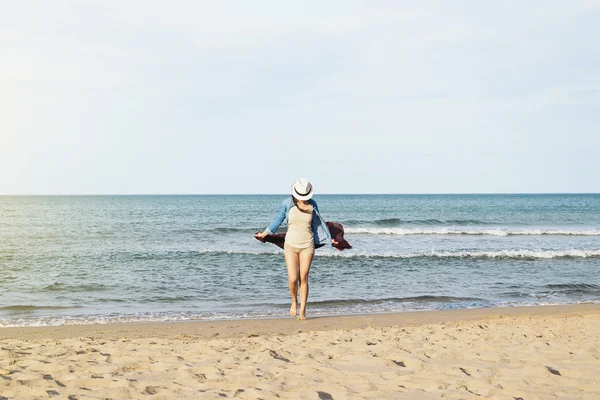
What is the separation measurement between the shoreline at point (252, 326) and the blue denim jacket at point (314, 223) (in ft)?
4.65

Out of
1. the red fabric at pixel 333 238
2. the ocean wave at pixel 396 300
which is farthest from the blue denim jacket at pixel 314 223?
the ocean wave at pixel 396 300

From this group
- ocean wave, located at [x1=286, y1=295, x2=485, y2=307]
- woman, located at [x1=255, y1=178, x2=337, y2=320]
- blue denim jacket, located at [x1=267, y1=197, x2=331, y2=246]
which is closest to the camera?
woman, located at [x1=255, y1=178, x2=337, y2=320]

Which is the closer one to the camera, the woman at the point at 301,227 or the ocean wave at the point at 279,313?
the woman at the point at 301,227

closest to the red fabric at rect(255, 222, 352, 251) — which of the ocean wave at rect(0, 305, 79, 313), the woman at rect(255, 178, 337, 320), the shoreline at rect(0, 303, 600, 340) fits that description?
the woman at rect(255, 178, 337, 320)

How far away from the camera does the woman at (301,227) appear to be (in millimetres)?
7531

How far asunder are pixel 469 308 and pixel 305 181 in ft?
18.0

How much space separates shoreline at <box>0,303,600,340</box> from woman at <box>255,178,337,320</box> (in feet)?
3.48

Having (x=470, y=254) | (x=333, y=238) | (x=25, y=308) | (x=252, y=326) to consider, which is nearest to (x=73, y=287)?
(x=25, y=308)

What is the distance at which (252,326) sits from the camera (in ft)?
28.6

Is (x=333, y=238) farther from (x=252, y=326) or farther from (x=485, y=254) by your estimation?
(x=485, y=254)

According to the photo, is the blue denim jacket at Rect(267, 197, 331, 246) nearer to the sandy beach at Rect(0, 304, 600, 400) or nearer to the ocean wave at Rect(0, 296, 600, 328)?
the sandy beach at Rect(0, 304, 600, 400)

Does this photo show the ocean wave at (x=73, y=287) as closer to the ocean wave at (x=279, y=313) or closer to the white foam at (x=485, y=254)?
the ocean wave at (x=279, y=313)

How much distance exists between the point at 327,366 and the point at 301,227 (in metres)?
2.79

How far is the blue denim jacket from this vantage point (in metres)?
7.66
